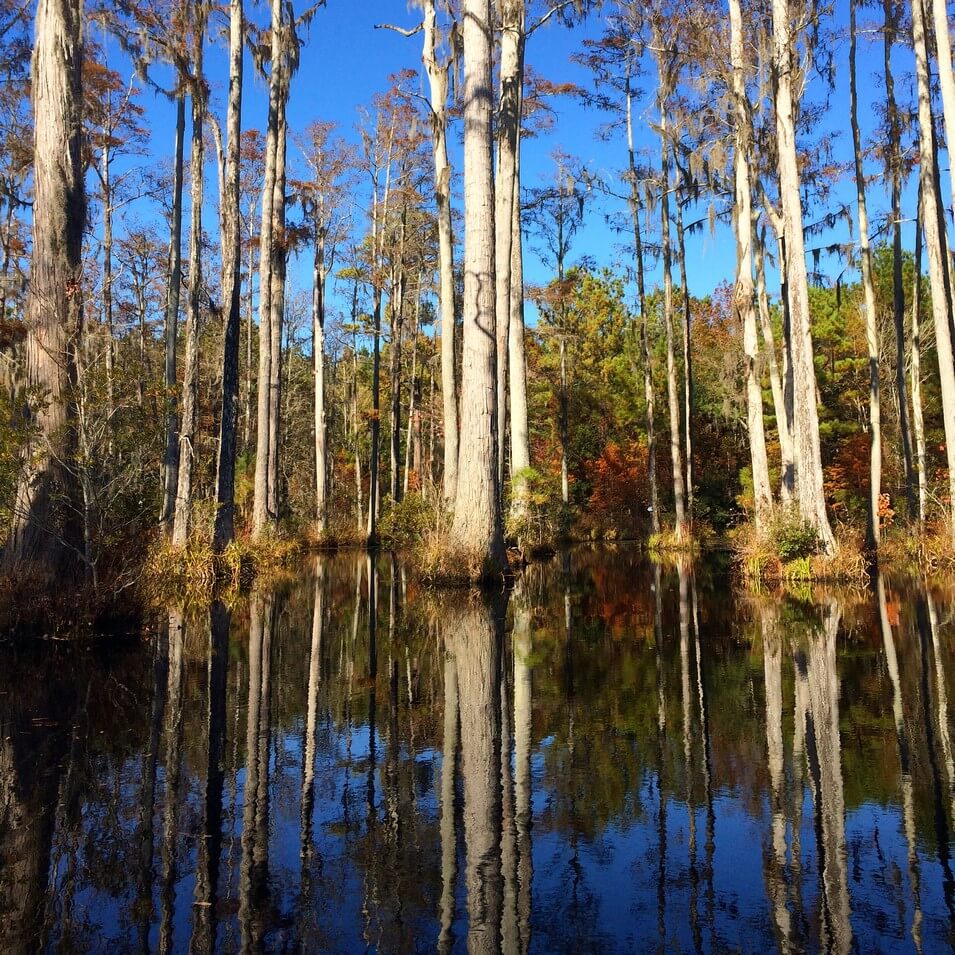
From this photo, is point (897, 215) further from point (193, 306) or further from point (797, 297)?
point (193, 306)

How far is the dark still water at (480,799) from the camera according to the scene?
8.52 ft

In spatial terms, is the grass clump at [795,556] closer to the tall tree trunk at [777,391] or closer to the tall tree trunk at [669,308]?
the tall tree trunk at [777,391]

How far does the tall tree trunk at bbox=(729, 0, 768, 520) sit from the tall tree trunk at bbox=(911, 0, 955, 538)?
3.38m

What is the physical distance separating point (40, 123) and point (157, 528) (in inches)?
185

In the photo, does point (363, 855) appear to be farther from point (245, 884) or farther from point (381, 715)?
point (381, 715)

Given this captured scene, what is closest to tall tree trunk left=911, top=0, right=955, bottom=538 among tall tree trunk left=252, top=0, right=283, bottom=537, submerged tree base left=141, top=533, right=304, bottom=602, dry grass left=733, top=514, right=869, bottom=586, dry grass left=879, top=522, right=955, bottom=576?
dry grass left=879, top=522, right=955, bottom=576

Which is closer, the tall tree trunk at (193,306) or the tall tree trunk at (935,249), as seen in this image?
the tall tree trunk at (193,306)

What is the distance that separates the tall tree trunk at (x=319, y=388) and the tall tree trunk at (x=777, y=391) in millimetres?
14270

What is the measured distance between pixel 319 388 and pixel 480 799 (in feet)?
82.2

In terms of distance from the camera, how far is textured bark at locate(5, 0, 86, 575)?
7.89m

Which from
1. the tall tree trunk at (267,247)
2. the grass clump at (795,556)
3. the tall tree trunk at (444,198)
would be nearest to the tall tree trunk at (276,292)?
the tall tree trunk at (267,247)

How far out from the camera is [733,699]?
545 cm

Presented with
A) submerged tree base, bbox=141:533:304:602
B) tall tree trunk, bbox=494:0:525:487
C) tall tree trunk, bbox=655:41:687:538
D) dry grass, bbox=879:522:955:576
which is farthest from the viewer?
tall tree trunk, bbox=655:41:687:538

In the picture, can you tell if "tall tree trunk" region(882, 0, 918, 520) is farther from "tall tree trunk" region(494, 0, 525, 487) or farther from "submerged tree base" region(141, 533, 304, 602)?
"submerged tree base" region(141, 533, 304, 602)
